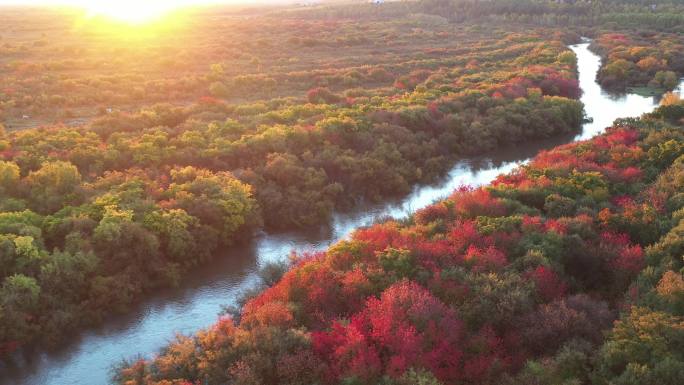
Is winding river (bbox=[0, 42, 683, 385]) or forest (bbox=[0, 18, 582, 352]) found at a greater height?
forest (bbox=[0, 18, 582, 352])

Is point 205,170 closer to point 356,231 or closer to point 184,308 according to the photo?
point 184,308

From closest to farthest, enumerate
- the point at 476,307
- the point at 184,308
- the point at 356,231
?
1. the point at 476,307
2. the point at 184,308
3. the point at 356,231

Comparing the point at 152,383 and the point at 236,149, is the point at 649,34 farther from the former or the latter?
the point at 152,383

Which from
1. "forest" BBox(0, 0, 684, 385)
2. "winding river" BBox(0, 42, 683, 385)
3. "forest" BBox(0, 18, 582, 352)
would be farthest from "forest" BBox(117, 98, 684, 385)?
"forest" BBox(0, 18, 582, 352)

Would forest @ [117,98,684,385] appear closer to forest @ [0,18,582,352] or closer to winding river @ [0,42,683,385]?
winding river @ [0,42,683,385]

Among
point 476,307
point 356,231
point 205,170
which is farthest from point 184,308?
point 476,307

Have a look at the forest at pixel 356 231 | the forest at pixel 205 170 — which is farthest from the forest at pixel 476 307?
the forest at pixel 205 170

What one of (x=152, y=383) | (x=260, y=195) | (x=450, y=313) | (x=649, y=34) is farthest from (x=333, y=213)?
(x=649, y=34)
